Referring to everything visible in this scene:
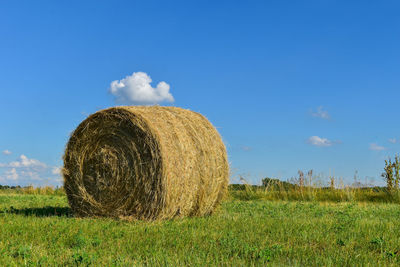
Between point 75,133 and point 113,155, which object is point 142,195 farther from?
point 75,133

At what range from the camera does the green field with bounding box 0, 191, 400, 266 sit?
5.39 meters

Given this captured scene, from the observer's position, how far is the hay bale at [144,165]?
932cm

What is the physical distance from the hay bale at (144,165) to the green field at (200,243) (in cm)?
88

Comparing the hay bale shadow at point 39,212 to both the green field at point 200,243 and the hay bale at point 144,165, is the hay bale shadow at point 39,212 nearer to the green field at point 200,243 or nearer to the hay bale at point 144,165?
the hay bale at point 144,165

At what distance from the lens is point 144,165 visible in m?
9.52

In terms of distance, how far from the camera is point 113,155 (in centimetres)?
1010

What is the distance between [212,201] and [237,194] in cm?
848

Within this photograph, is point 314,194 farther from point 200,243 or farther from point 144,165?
point 200,243

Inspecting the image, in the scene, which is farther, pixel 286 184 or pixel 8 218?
pixel 286 184

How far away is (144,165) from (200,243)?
11.3 feet

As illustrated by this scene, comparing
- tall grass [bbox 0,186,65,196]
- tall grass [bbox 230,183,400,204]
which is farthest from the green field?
tall grass [bbox 0,186,65,196]

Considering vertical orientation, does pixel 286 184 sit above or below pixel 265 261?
above

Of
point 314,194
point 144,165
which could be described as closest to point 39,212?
point 144,165

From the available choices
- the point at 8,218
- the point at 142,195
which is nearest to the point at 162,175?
the point at 142,195
